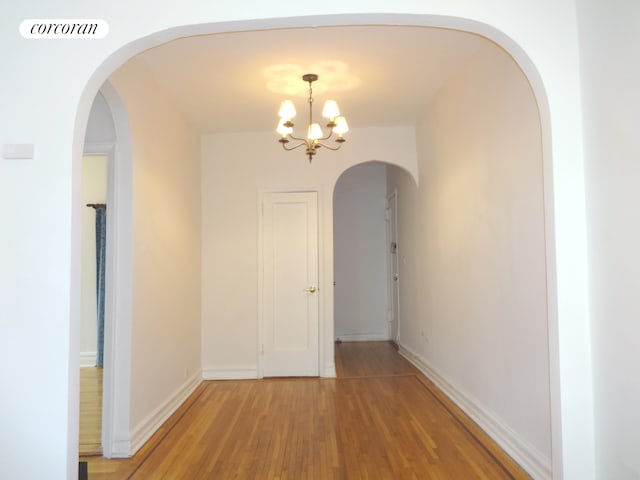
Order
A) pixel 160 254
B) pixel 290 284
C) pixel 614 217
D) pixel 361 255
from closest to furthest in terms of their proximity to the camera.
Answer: pixel 614 217 → pixel 160 254 → pixel 290 284 → pixel 361 255

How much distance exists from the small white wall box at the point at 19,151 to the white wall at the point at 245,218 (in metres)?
3.23

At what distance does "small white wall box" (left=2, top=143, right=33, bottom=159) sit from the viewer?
1998mm

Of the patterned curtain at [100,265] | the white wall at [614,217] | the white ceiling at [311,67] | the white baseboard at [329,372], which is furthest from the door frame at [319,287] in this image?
the white wall at [614,217]

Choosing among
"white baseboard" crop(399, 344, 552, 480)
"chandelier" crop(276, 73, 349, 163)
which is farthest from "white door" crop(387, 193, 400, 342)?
"chandelier" crop(276, 73, 349, 163)

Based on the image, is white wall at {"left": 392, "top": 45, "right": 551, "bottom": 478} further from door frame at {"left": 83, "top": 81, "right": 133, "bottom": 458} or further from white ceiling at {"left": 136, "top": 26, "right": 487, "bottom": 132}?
door frame at {"left": 83, "top": 81, "right": 133, "bottom": 458}

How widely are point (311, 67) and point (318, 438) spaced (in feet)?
9.14

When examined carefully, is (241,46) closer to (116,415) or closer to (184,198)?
(184,198)

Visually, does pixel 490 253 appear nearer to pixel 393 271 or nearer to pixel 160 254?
pixel 160 254

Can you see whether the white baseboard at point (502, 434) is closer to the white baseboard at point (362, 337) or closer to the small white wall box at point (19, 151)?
the white baseboard at point (362, 337)

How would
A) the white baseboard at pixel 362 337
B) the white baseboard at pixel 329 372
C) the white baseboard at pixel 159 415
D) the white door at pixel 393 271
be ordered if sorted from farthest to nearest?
the white baseboard at pixel 362 337
the white door at pixel 393 271
the white baseboard at pixel 329 372
the white baseboard at pixel 159 415

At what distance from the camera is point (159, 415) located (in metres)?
3.68

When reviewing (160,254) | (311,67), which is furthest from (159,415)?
(311,67)

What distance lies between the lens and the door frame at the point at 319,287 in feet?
16.9

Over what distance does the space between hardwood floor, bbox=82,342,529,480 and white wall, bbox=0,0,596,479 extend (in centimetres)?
105
